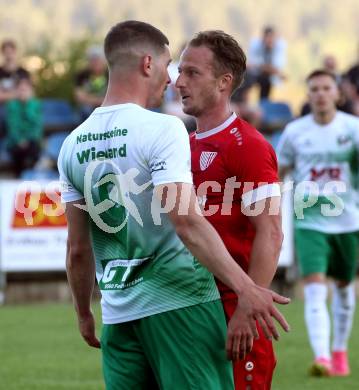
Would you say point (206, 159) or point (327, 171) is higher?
point (206, 159)

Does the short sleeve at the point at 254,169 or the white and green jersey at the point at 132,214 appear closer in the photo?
the white and green jersey at the point at 132,214

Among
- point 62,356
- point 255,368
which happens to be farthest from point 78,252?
point 62,356

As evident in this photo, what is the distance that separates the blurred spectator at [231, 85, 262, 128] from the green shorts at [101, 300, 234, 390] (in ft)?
28.7

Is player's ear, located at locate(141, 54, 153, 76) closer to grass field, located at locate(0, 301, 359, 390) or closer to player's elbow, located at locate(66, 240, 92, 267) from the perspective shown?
player's elbow, located at locate(66, 240, 92, 267)

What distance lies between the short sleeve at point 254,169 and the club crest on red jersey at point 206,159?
0.11 metres

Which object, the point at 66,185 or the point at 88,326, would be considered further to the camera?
the point at 88,326

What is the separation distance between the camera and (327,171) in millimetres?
9867

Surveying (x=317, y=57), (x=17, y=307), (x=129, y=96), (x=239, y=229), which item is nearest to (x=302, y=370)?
(x=239, y=229)

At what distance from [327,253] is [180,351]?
17.9ft

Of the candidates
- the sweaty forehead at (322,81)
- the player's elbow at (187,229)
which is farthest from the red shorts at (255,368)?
the sweaty forehead at (322,81)

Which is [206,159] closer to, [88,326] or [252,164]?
[252,164]

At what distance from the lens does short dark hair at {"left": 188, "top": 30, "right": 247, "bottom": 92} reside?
5.23 m

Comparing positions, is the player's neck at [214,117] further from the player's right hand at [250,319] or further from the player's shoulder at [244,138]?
the player's right hand at [250,319]

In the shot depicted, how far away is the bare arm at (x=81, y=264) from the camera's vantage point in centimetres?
486
